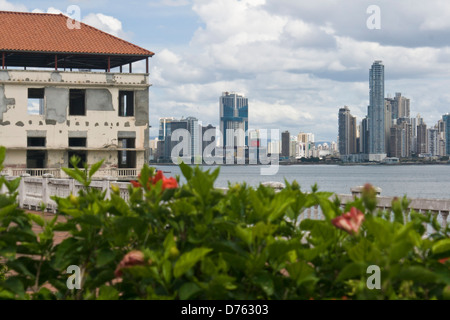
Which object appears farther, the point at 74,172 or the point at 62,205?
the point at 74,172

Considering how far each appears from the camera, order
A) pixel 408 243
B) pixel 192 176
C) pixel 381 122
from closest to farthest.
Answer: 1. pixel 408 243
2. pixel 192 176
3. pixel 381 122

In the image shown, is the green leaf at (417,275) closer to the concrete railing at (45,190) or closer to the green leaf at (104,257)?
the green leaf at (104,257)

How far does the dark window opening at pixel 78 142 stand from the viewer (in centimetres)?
5016

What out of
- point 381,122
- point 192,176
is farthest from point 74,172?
point 381,122

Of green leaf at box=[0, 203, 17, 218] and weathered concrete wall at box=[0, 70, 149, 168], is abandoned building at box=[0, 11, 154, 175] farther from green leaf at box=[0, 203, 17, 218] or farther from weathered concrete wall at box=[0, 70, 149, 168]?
green leaf at box=[0, 203, 17, 218]

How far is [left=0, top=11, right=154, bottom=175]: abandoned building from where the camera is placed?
4775cm

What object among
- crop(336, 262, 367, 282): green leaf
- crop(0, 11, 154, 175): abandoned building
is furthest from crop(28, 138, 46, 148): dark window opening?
crop(336, 262, 367, 282): green leaf

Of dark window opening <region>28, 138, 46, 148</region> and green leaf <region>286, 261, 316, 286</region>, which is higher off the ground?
dark window opening <region>28, 138, 46, 148</region>

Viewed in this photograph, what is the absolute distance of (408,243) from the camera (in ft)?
7.96

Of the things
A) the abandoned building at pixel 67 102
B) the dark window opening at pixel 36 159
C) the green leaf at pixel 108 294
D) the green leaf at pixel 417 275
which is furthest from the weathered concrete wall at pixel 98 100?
the green leaf at pixel 417 275

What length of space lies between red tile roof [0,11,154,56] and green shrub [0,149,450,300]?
4679 cm
